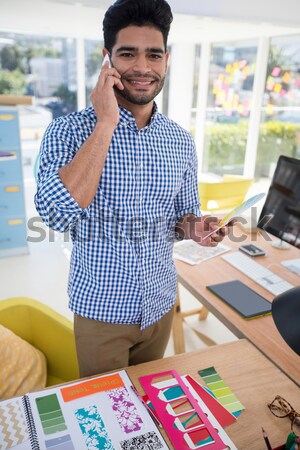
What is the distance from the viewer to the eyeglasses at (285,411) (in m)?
1.07

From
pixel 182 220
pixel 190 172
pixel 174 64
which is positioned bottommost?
pixel 182 220

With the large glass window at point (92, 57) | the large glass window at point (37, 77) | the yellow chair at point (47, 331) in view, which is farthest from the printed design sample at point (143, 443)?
the large glass window at point (92, 57)

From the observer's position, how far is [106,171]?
1.33m

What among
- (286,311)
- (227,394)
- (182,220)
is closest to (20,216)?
(182,220)

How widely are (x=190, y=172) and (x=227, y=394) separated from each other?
0.83 metres

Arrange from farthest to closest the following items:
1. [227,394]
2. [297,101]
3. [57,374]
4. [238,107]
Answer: [238,107] < [297,101] < [57,374] < [227,394]

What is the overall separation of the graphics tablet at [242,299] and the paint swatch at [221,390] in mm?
383

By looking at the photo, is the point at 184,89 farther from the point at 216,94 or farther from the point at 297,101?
the point at 297,101

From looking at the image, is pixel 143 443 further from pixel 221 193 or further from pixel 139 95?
pixel 221 193

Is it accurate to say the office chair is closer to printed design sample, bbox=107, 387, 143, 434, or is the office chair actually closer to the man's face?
printed design sample, bbox=107, 387, 143, 434

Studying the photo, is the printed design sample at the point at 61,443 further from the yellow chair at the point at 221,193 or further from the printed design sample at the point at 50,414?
the yellow chair at the point at 221,193

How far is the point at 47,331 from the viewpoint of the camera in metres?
1.85

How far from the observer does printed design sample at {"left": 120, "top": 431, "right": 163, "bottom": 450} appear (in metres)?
0.99

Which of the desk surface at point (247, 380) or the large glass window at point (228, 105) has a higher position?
the large glass window at point (228, 105)
